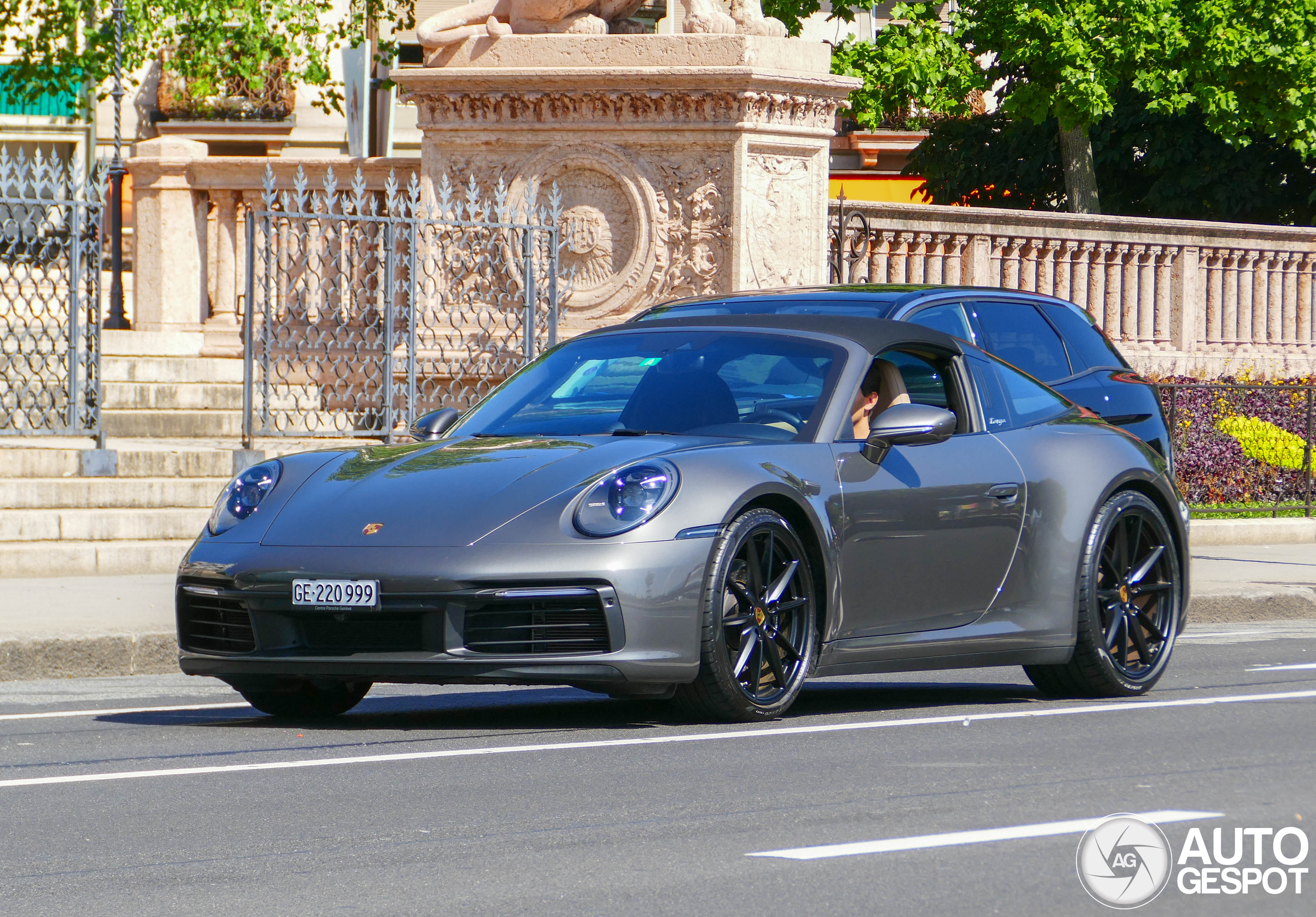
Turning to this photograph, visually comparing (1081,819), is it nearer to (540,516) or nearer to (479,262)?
(540,516)

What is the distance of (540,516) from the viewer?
668 cm

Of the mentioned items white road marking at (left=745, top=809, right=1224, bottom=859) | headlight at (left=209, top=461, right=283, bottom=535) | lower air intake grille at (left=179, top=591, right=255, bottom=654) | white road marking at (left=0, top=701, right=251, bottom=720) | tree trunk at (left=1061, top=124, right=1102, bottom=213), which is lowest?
white road marking at (left=0, top=701, right=251, bottom=720)

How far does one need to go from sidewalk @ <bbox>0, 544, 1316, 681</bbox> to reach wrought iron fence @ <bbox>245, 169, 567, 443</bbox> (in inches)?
121

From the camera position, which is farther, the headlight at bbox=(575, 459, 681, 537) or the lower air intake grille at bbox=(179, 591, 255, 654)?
the lower air intake grille at bbox=(179, 591, 255, 654)

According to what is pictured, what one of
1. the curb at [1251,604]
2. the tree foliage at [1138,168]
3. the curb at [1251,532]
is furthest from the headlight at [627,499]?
the tree foliage at [1138,168]

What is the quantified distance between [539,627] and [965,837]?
1864mm

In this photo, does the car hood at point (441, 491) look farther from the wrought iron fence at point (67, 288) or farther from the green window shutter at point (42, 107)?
the green window shutter at point (42, 107)

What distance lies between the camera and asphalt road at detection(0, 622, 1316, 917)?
15.1 ft

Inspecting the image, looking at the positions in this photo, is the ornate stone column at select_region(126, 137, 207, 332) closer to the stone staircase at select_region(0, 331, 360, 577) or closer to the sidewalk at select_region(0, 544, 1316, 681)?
the stone staircase at select_region(0, 331, 360, 577)

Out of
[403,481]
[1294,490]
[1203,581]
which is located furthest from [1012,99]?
[403,481]

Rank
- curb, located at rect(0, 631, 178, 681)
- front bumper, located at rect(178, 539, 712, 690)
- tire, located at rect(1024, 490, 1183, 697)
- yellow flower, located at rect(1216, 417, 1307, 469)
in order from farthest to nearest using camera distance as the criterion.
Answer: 1. yellow flower, located at rect(1216, 417, 1307, 469)
2. curb, located at rect(0, 631, 178, 681)
3. tire, located at rect(1024, 490, 1183, 697)
4. front bumper, located at rect(178, 539, 712, 690)

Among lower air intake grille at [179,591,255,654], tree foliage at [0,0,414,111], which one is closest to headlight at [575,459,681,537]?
lower air intake grille at [179,591,255,654]

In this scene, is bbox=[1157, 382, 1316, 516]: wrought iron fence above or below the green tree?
below

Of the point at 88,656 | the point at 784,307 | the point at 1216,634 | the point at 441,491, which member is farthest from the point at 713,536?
the point at 1216,634
